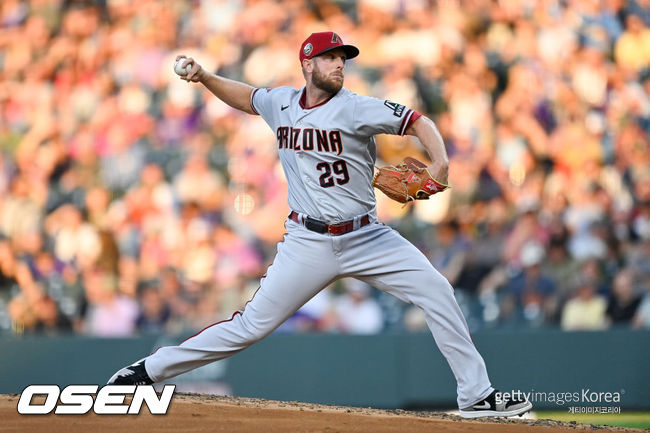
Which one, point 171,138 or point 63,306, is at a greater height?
point 171,138

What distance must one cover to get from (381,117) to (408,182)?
1.23 ft

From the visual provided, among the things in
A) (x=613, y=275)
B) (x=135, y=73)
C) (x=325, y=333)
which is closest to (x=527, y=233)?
(x=613, y=275)

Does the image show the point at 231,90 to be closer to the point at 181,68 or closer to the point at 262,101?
the point at 262,101

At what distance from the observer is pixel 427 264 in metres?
5.08

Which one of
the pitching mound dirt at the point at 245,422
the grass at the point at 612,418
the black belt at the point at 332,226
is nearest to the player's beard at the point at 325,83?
the black belt at the point at 332,226

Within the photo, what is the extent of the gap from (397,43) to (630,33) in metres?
2.57

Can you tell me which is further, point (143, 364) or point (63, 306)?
point (63, 306)

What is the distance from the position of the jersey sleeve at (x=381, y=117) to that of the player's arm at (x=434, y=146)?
1.7 inches

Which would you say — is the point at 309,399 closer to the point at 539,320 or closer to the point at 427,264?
the point at 539,320

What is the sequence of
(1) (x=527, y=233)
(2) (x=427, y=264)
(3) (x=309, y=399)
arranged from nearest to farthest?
(2) (x=427, y=264) → (3) (x=309, y=399) → (1) (x=527, y=233)

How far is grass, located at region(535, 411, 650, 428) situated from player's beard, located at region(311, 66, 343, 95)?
155 inches

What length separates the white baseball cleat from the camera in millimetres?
5008

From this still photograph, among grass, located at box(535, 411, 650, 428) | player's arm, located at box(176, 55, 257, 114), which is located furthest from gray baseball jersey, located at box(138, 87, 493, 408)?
grass, located at box(535, 411, 650, 428)

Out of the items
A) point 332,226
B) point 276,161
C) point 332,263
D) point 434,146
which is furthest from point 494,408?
point 276,161
